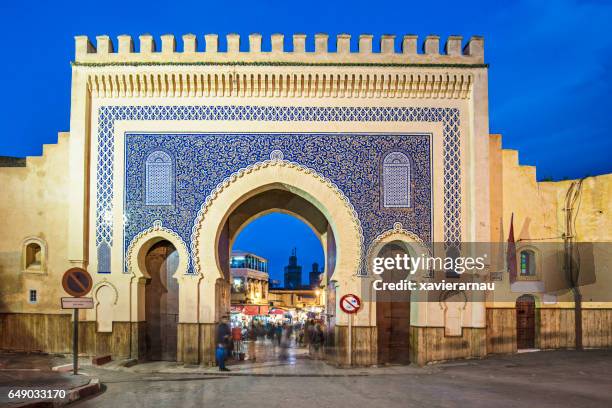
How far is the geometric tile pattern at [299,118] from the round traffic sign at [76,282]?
3.69 m

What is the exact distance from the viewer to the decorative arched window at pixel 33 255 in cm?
1435

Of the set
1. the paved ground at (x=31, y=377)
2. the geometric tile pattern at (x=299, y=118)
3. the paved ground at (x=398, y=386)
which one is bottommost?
the paved ground at (x=398, y=386)

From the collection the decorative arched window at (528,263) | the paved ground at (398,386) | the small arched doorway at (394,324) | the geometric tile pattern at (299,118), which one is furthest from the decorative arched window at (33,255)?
the decorative arched window at (528,263)

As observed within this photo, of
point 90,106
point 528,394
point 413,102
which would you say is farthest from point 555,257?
point 90,106

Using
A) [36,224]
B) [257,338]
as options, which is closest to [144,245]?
[36,224]

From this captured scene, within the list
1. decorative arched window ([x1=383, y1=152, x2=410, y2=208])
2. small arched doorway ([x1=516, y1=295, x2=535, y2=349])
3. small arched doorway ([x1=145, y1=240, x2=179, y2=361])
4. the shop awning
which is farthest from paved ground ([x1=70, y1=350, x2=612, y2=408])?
the shop awning

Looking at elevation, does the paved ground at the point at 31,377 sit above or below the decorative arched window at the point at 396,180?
below

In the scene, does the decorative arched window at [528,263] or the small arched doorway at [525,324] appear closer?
the decorative arched window at [528,263]

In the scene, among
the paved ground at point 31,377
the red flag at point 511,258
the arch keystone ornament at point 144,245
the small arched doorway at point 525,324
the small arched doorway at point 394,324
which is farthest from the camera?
the small arched doorway at point 525,324

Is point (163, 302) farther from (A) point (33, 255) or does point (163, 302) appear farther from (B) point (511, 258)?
(B) point (511, 258)

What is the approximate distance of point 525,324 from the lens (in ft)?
49.3

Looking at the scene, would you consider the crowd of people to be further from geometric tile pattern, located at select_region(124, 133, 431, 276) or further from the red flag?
the red flag

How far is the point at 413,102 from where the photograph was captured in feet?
46.9

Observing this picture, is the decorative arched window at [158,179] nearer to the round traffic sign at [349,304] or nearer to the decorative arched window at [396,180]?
the round traffic sign at [349,304]
